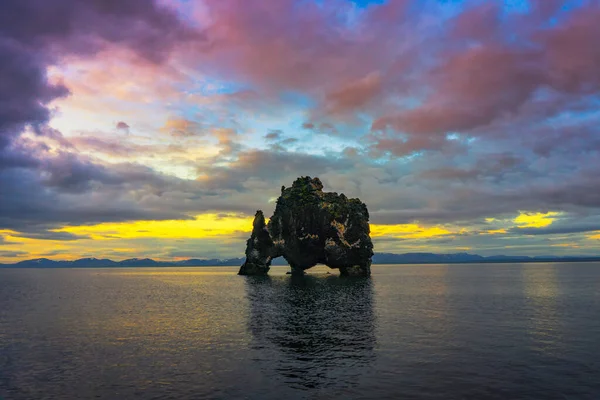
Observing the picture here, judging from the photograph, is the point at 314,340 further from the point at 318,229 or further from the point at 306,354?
the point at 318,229

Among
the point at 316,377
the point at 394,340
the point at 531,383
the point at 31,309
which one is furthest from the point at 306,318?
the point at 31,309

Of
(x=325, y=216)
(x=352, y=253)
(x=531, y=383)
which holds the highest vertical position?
(x=325, y=216)

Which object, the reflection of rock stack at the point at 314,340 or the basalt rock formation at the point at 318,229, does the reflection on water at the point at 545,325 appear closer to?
the reflection of rock stack at the point at 314,340

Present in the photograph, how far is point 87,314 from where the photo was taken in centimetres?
6644

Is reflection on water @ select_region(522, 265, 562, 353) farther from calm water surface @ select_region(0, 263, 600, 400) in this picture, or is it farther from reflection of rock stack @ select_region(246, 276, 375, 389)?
reflection of rock stack @ select_region(246, 276, 375, 389)

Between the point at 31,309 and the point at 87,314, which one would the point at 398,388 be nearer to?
the point at 87,314

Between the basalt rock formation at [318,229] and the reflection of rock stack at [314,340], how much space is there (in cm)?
8056

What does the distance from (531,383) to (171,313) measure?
54004 millimetres

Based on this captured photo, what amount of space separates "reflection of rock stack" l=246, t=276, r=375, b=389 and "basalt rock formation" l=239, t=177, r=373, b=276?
80.6m

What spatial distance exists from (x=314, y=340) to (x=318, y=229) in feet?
378

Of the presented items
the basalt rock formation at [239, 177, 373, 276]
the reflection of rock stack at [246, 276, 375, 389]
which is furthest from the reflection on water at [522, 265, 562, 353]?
the basalt rock formation at [239, 177, 373, 276]

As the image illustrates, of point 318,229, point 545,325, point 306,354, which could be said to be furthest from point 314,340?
point 318,229

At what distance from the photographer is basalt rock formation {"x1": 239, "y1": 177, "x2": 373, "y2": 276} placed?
156 meters

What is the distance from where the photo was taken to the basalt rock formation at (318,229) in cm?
15588
